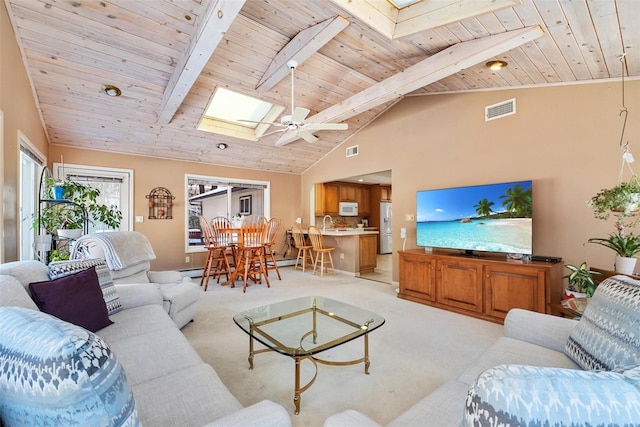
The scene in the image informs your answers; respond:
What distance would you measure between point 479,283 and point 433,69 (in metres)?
2.46

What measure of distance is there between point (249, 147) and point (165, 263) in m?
2.67

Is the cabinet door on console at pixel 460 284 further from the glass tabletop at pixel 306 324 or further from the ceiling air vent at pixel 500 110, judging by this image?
the ceiling air vent at pixel 500 110

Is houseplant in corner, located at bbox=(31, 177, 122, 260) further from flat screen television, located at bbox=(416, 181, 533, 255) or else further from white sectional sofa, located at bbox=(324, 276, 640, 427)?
flat screen television, located at bbox=(416, 181, 533, 255)

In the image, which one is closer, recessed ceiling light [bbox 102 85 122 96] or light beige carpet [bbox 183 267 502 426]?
light beige carpet [bbox 183 267 502 426]

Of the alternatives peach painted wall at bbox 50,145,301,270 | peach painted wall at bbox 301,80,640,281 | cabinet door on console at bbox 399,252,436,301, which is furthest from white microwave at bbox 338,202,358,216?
cabinet door on console at bbox 399,252,436,301

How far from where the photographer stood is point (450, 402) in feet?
3.77

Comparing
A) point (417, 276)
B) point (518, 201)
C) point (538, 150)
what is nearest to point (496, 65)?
point (538, 150)

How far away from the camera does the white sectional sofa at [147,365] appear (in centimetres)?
60

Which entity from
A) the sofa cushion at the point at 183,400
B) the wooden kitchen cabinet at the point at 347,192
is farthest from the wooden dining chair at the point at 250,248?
the sofa cushion at the point at 183,400

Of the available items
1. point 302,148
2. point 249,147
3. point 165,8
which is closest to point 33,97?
point 165,8

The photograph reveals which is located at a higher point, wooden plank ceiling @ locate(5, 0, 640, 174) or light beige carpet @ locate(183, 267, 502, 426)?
wooden plank ceiling @ locate(5, 0, 640, 174)

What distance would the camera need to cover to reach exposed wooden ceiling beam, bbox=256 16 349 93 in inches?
103

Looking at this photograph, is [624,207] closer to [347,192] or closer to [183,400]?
[183,400]

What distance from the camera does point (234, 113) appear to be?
466cm
